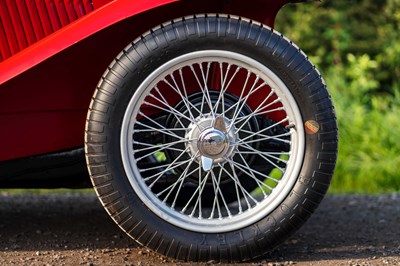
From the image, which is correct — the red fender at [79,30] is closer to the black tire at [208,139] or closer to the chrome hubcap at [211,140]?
the black tire at [208,139]

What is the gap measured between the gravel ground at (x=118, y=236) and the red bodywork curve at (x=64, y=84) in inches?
19.1

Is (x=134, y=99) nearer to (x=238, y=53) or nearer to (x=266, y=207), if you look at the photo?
(x=238, y=53)

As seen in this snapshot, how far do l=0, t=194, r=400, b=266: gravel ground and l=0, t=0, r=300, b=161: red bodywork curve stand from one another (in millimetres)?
485

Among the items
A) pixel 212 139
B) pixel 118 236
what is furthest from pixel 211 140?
pixel 118 236

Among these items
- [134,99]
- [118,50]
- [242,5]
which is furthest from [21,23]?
[242,5]

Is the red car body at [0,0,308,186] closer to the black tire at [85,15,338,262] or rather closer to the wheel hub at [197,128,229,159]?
the black tire at [85,15,338,262]

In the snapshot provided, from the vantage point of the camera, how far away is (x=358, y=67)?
700 cm

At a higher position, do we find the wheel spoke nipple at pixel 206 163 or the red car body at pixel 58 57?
the red car body at pixel 58 57

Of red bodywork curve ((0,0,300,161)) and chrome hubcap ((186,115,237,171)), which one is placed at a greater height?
red bodywork curve ((0,0,300,161))

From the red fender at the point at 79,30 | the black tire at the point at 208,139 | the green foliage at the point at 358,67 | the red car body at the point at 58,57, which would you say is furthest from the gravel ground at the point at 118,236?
the green foliage at the point at 358,67

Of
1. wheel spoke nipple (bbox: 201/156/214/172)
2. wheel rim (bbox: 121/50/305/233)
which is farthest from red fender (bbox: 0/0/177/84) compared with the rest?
wheel spoke nipple (bbox: 201/156/214/172)

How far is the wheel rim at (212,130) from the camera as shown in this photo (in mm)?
3281

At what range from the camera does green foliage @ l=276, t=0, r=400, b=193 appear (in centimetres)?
607

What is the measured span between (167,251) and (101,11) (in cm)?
101
